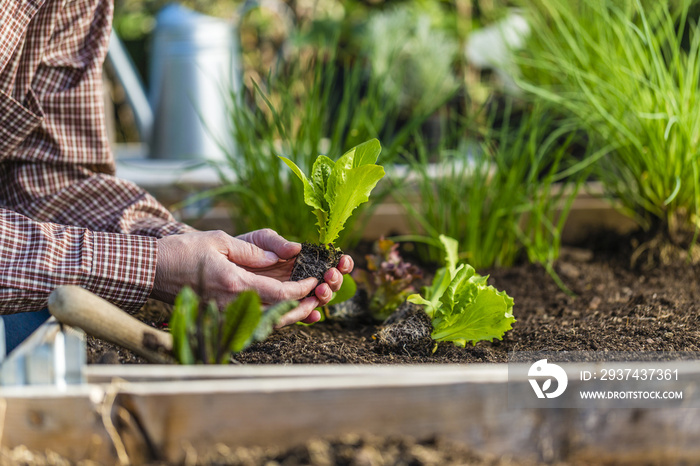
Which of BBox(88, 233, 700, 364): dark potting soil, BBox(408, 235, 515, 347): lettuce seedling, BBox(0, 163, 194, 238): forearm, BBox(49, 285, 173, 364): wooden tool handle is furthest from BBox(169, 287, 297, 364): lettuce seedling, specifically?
BBox(0, 163, 194, 238): forearm

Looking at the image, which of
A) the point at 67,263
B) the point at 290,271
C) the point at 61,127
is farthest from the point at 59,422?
the point at 61,127

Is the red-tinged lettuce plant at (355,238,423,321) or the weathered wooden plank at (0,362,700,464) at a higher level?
the weathered wooden plank at (0,362,700,464)

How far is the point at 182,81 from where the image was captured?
80.1 inches

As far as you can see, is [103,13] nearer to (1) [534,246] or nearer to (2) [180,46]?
(2) [180,46]

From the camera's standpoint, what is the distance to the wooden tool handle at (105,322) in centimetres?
69

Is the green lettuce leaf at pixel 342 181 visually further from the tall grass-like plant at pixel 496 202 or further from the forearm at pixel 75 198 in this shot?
the tall grass-like plant at pixel 496 202

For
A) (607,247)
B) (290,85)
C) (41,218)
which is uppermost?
(290,85)

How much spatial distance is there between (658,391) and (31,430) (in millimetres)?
613

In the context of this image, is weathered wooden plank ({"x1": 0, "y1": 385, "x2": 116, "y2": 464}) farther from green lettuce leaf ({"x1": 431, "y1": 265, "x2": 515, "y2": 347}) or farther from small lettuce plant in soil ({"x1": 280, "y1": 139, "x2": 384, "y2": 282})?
green lettuce leaf ({"x1": 431, "y1": 265, "x2": 515, "y2": 347})

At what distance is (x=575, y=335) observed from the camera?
98cm

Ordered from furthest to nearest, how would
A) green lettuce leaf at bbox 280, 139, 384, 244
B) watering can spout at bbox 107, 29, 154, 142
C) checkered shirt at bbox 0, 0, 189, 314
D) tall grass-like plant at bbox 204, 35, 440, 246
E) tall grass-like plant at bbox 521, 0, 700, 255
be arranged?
watering can spout at bbox 107, 29, 154, 142, tall grass-like plant at bbox 204, 35, 440, 246, tall grass-like plant at bbox 521, 0, 700, 255, checkered shirt at bbox 0, 0, 189, 314, green lettuce leaf at bbox 280, 139, 384, 244

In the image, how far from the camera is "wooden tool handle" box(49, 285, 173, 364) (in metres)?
0.69

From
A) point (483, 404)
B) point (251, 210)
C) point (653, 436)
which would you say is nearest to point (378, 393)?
point (483, 404)

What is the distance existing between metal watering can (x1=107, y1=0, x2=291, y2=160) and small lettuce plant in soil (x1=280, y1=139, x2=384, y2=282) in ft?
3.70
